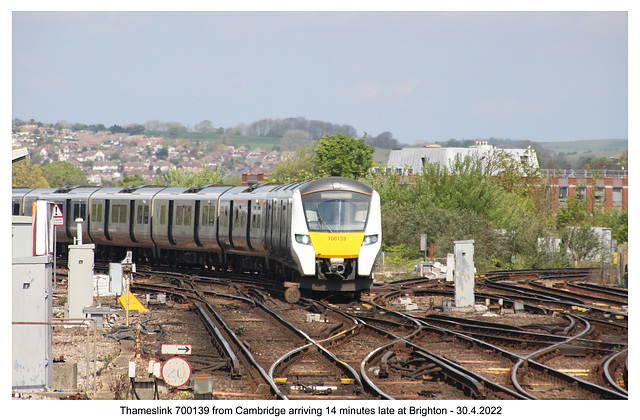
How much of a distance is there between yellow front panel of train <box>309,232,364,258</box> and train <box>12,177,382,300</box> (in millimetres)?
24

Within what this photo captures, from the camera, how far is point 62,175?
138 m

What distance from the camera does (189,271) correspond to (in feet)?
98.0

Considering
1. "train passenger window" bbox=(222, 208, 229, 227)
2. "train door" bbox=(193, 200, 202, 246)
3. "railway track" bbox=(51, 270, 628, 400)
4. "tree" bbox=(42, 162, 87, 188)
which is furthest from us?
"tree" bbox=(42, 162, 87, 188)

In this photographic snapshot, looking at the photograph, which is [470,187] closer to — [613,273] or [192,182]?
[613,273]

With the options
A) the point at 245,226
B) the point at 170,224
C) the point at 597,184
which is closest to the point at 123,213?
the point at 170,224

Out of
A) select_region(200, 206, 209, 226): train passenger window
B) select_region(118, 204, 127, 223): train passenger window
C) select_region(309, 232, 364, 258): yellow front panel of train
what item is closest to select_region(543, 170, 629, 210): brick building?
select_region(118, 204, 127, 223): train passenger window

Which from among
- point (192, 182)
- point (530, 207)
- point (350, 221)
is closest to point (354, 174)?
point (192, 182)

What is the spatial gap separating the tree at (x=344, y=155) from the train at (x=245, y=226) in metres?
54.1

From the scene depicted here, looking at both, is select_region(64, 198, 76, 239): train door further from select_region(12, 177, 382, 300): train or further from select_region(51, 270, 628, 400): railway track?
select_region(51, 270, 628, 400): railway track

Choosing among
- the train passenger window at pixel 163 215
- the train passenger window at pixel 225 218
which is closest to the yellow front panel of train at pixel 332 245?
the train passenger window at pixel 225 218

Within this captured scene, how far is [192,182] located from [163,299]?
235 ft

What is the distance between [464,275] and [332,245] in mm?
3331

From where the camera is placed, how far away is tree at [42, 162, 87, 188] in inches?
5105

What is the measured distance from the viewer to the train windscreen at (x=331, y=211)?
19.0 metres
